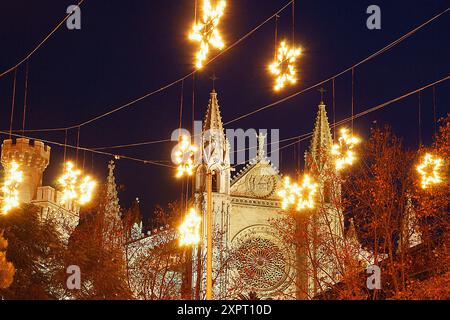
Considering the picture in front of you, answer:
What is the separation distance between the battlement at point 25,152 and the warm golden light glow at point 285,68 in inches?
892

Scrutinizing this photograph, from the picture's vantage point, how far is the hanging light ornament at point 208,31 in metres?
14.1

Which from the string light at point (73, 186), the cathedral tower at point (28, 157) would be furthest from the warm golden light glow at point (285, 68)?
the cathedral tower at point (28, 157)

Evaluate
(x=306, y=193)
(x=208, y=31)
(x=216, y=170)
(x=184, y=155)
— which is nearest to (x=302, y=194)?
(x=306, y=193)

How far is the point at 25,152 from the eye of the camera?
3575cm

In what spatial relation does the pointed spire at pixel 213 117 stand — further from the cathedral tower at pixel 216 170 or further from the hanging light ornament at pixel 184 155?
the hanging light ornament at pixel 184 155

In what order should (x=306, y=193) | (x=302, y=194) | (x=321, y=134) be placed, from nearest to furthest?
(x=306, y=193)
(x=302, y=194)
(x=321, y=134)

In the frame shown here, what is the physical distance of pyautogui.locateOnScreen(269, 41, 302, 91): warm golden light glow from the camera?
15062 mm

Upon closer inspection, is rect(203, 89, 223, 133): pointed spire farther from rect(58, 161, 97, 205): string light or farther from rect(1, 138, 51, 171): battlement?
rect(58, 161, 97, 205): string light

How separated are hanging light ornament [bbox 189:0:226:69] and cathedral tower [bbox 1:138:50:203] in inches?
884

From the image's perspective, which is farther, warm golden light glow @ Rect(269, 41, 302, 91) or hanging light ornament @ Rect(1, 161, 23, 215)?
hanging light ornament @ Rect(1, 161, 23, 215)

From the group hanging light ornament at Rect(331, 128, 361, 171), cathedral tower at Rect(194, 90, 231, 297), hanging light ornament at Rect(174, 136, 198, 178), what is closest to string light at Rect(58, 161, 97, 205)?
hanging light ornament at Rect(174, 136, 198, 178)

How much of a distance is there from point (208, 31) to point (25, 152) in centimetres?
2337

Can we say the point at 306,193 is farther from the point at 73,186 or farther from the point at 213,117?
the point at 213,117
